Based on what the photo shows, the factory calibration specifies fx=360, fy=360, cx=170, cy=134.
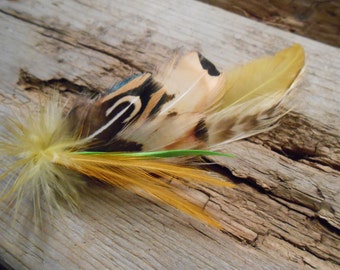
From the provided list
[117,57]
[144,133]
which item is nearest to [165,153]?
[144,133]

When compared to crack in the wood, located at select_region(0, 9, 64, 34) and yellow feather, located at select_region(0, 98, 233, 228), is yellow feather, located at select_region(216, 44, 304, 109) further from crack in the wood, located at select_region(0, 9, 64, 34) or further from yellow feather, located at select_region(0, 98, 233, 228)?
crack in the wood, located at select_region(0, 9, 64, 34)

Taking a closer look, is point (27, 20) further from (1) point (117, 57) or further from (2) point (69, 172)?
(2) point (69, 172)

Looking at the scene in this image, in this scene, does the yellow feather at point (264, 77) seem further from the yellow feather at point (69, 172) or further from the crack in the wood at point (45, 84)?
the crack in the wood at point (45, 84)

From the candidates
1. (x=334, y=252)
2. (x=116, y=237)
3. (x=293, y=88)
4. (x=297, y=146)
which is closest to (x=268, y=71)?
(x=293, y=88)

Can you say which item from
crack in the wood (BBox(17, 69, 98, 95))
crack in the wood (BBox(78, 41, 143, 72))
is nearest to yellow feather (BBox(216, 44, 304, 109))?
crack in the wood (BBox(78, 41, 143, 72))

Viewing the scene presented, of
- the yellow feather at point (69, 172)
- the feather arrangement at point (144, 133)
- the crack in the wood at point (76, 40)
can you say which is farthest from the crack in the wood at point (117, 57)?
the yellow feather at point (69, 172)

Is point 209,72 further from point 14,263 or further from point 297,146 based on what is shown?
point 14,263
